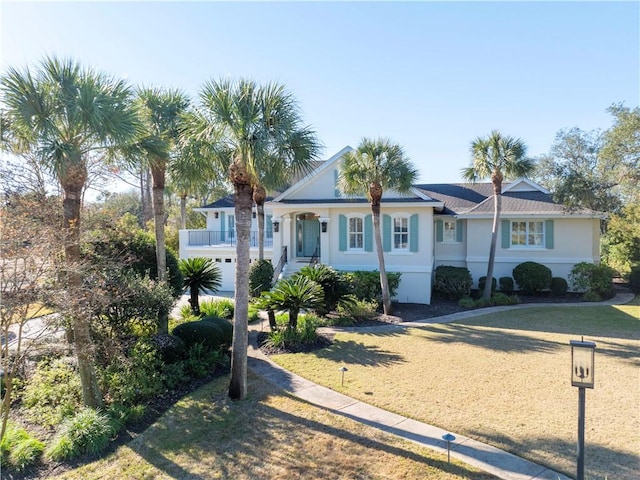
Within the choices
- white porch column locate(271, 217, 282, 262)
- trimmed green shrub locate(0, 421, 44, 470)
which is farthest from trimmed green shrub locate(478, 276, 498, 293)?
trimmed green shrub locate(0, 421, 44, 470)

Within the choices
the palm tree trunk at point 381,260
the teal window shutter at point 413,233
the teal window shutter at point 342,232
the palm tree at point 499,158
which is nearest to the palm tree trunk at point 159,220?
the palm tree trunk at point 381,260

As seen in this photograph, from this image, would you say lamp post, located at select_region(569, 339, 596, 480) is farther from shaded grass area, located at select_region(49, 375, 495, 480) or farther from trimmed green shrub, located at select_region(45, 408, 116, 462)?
trimmed green shrub, located at select_region(45, 408, 116, 462)

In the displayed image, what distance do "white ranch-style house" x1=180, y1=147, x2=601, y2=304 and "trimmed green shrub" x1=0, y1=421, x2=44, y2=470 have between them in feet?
41.2

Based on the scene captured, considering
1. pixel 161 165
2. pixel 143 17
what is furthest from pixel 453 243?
pixel 143 17

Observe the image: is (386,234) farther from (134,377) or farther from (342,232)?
(134,377)

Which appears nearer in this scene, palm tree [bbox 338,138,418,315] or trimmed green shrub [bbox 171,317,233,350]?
trimmed green shrub [bbox 171,317,233,350]

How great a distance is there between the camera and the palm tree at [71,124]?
6375mm

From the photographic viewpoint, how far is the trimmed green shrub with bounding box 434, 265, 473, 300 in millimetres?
17797

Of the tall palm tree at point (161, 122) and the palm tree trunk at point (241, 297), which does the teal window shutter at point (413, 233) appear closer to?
the tall palm tree at point (161, 122)

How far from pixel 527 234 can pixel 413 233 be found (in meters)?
7.18

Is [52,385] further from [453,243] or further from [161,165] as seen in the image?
[453,243]

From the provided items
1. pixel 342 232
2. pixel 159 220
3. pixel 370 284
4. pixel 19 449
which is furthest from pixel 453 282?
pixel 19 449

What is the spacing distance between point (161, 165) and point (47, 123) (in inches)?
163

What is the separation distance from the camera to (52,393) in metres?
7.59
